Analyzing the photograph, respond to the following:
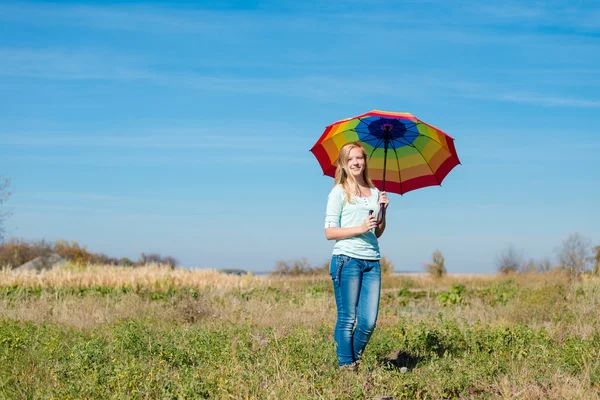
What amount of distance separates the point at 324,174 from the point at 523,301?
735 centimetres

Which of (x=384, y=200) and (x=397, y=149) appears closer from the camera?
(x=384, y=200)

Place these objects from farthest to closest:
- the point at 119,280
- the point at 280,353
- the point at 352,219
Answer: the point at 119,280
the point at 280,353
the point at 352,219

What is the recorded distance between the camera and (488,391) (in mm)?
6508

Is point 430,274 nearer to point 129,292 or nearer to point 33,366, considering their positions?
point 129,292

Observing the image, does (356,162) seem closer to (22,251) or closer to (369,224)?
(369,224)

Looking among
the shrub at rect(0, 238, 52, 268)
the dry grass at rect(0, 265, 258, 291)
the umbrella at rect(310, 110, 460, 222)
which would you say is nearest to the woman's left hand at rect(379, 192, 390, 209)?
the umbrella at rect(310, 110, 460, 222)

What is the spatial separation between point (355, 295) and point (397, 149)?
2.17 metres

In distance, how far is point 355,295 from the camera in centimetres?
645

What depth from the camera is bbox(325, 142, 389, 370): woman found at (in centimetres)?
638

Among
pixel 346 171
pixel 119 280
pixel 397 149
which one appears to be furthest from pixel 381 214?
pixel 119 280

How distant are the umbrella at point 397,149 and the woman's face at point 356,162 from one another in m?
0.69

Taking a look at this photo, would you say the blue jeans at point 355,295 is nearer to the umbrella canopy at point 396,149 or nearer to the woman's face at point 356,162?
the woman's face at point 356,162

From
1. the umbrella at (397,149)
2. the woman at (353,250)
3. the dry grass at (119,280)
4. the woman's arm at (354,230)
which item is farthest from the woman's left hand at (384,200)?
the dry grass at (119,280)

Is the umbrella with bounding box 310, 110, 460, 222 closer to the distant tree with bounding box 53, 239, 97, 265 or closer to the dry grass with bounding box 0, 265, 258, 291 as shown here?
the dry grass with bounding box 0, 265, 258, 291
